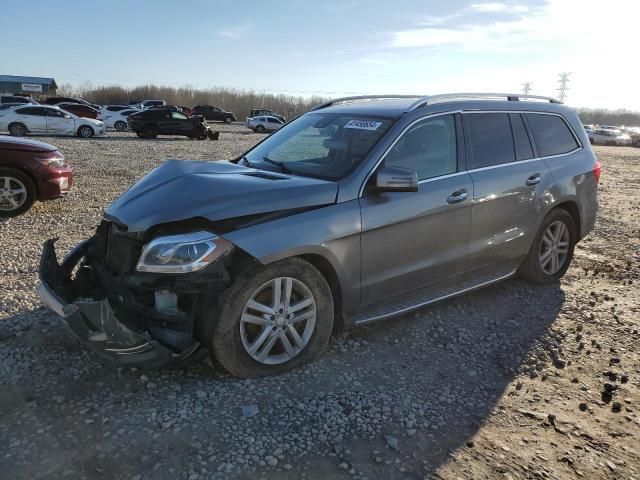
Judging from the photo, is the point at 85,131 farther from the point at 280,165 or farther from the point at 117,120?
the point at 280,165

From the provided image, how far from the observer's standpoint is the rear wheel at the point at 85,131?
2528cm

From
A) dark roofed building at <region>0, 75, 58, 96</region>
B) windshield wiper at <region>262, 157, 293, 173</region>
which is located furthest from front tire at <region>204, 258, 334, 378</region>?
dark roofed building at <region>0, 75, 58, 96</region>

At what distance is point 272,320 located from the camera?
3516mm

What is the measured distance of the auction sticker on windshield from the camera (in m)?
4.24

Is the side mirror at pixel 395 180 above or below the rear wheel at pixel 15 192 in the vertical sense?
above

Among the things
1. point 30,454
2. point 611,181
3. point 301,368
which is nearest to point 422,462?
point 301,368

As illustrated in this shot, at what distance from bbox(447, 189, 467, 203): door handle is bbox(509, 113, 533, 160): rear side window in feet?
3.22

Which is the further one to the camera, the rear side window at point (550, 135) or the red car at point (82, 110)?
the red car at point (82, 110)

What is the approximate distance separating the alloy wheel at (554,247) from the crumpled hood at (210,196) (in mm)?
2771

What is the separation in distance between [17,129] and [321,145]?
2392 cm

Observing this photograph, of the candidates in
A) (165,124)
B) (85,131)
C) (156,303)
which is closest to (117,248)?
(156,303)

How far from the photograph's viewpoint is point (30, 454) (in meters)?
2.77

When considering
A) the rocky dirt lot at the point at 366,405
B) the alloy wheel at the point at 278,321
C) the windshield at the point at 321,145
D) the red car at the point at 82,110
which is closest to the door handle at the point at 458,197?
the windshield at the point at 321,145

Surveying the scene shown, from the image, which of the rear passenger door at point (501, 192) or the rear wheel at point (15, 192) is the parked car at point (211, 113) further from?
the rear passenger door at point (501, 192)
